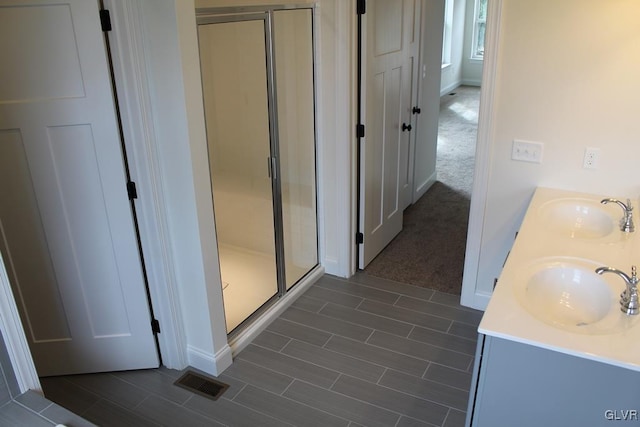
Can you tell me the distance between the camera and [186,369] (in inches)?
117

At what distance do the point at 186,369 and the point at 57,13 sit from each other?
190cm

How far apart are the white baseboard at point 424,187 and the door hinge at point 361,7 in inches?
89.9

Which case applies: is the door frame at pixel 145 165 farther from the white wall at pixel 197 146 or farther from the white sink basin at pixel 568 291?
the white sink basin at pixel 568 291

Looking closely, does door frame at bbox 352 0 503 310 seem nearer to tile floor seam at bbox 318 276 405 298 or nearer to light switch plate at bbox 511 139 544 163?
light switch plate at bbox 511 139 544 163

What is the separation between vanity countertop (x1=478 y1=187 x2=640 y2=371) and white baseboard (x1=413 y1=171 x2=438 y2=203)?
2.40 m

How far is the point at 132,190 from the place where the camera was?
2.57 metres

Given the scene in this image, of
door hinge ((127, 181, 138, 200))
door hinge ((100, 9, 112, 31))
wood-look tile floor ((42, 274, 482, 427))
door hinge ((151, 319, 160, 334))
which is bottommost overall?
wood-look tile floor ((42, 274, 482, 427))

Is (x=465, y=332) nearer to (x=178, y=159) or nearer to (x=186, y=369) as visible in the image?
(x=186, y=369)

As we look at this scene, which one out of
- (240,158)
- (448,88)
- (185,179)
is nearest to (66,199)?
(185,179)

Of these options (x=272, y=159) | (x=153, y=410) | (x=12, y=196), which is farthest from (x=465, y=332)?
(x=12, y=196)

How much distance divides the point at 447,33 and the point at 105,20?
9.04m

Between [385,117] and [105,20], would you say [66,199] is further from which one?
[385,117]

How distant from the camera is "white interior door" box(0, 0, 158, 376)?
2266mm

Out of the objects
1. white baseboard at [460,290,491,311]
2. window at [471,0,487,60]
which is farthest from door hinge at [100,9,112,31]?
window at [471,0,487,60]
